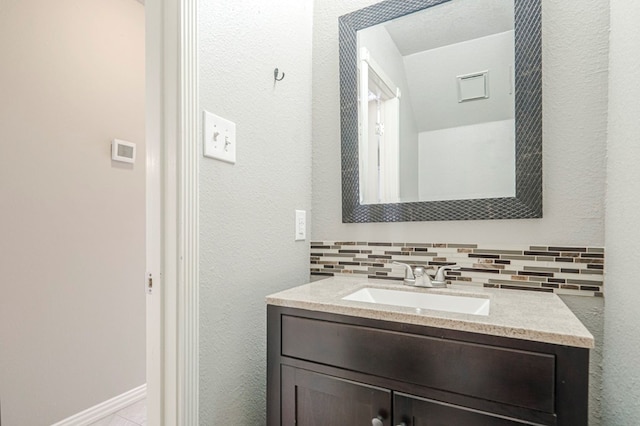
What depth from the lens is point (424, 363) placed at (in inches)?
29.9

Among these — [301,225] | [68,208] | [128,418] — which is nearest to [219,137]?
[301,225]

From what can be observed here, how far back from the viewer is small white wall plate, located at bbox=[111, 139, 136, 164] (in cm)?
188

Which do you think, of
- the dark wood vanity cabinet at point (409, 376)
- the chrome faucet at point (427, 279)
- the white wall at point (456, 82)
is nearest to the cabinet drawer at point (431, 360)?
the dark wood vanity cabinet at point (409, 376)

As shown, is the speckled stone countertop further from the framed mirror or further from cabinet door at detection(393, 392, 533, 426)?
the framed mirror

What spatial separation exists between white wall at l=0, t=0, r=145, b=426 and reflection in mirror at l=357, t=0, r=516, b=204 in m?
1.50

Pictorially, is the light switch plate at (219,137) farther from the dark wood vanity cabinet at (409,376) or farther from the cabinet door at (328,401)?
the cabinet door at (328,401)

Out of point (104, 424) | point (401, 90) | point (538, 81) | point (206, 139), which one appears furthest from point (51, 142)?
point (538, 81)

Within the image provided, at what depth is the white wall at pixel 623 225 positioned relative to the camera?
2.54 feet

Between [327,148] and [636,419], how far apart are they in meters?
1.29

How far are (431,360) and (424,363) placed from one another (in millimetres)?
19

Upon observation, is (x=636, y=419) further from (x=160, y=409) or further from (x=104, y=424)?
(x=104, y=424)

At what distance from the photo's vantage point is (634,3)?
82cm

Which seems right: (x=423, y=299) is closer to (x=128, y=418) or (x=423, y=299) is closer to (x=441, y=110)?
(x=441, y=110)

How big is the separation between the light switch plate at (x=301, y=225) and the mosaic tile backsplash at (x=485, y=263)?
0.33 feet
